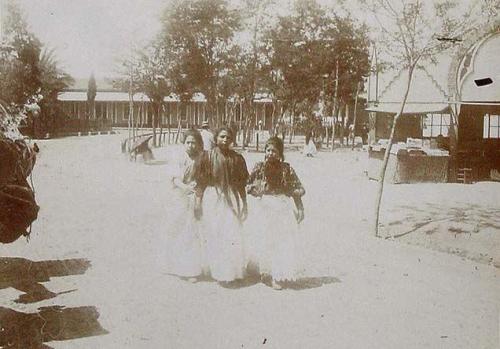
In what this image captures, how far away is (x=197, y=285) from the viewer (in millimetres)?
3172

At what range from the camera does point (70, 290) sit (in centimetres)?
287

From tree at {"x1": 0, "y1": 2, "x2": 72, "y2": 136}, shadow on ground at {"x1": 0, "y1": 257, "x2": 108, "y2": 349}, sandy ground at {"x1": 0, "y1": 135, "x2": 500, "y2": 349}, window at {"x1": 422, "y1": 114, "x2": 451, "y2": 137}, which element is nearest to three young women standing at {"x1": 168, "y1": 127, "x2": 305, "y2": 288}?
sandy ground at {"x1": 0, "y1": 135, "x2": 500, "y2": 349}

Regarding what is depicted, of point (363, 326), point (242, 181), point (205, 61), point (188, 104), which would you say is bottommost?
point (363, 326)

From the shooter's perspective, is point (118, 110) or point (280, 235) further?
point (118, 110)

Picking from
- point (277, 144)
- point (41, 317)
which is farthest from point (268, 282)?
point (41, 317)

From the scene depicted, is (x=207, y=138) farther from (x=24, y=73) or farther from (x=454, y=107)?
(x=454, y=107)

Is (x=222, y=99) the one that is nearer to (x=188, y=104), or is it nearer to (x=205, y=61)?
(x=188, y=104)

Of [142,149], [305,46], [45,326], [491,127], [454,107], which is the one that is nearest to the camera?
[45,326]

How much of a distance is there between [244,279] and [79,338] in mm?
1108

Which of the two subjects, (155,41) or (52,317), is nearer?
(52,317)

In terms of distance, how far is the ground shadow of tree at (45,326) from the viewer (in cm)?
242

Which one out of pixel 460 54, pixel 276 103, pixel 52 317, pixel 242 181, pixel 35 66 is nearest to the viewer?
pixel 52 317

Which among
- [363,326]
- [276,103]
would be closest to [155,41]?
[363,326]

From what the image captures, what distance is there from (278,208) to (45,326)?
133 centimetres
